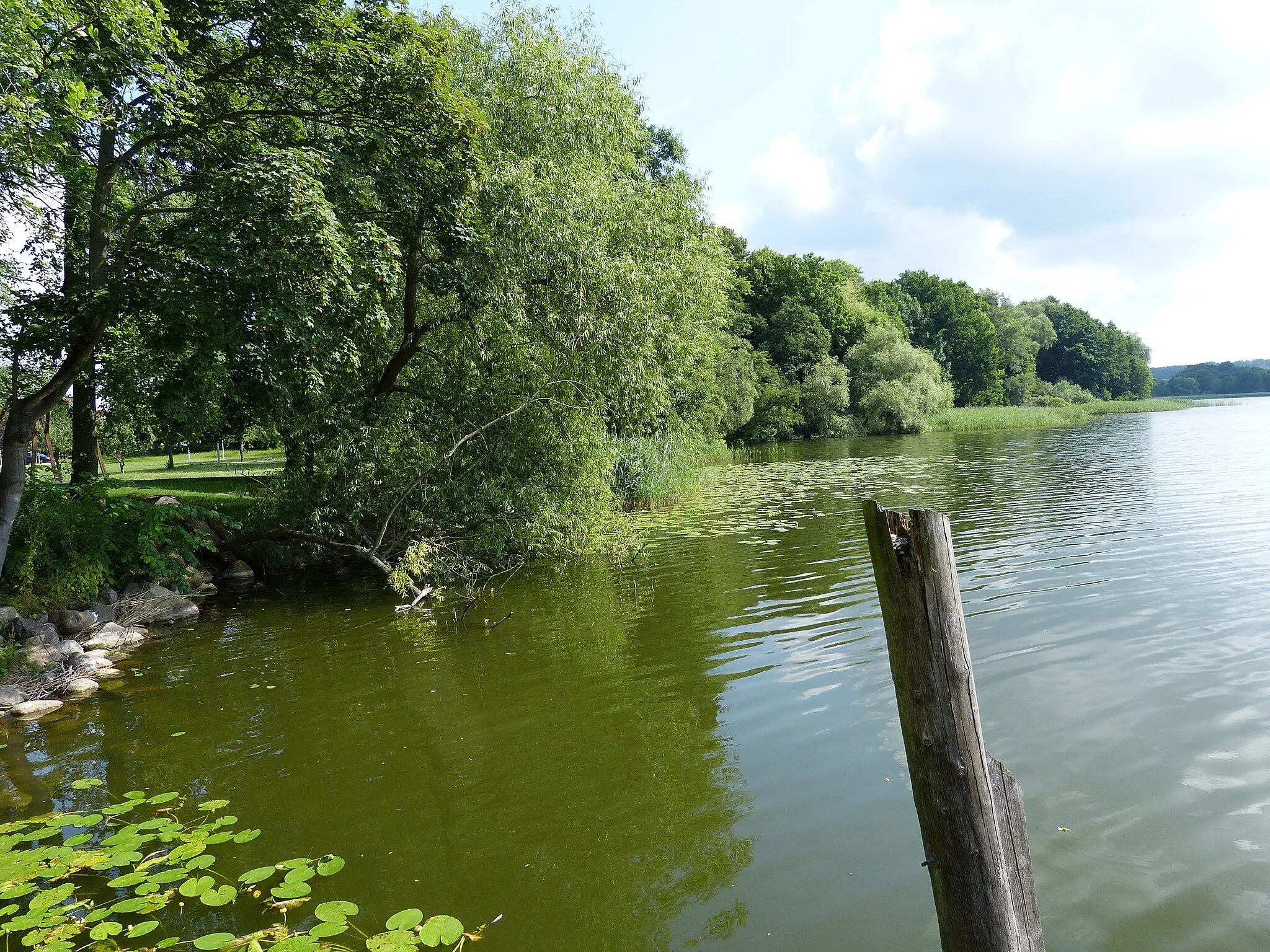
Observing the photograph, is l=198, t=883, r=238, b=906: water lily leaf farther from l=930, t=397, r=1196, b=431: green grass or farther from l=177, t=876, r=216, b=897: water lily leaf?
l=930, t=397, r=1196, b=431: green grass

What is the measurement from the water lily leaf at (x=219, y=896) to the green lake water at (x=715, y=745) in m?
0.09

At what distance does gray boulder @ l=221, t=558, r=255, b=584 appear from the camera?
46.3 feet

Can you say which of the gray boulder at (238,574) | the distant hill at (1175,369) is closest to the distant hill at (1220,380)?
the distant hill at (1175,369)

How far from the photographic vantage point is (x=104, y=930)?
3.75 m

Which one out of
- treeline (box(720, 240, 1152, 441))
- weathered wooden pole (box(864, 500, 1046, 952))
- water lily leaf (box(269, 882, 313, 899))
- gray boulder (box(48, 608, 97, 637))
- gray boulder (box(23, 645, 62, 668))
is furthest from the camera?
treeline (box(720, 240, 1152, 441))

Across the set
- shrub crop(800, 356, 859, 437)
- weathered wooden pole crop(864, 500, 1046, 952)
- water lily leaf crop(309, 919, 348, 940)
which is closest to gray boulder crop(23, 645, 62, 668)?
water lily leaf crop(309, 919, 348, 940)

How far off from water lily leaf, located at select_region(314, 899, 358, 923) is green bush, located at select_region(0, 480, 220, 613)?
7926 mm

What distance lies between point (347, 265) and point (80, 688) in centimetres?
548

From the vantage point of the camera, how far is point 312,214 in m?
8.59

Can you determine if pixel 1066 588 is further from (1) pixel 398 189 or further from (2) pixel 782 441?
(2) pixel 782 441

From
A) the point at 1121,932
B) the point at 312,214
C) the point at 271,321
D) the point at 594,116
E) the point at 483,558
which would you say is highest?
the point at 594,116

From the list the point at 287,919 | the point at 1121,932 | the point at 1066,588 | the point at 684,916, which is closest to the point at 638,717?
the point at 684,916

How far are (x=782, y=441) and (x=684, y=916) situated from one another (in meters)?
44.7

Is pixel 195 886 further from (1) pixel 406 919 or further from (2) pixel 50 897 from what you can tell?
(1) pixel 406 919
